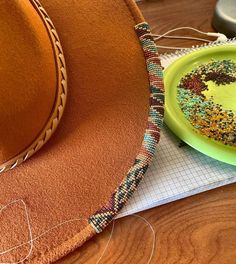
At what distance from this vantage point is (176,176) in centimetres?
45

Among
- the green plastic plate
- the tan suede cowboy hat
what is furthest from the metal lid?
the tan suede cowboy hat

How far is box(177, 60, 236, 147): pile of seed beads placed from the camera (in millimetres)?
466

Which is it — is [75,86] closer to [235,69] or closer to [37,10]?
[37,10]

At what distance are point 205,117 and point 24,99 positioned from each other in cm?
26

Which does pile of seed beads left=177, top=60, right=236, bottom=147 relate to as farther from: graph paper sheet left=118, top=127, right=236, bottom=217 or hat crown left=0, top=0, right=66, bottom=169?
hat crown left=0, top=0, right=66, bottom=169

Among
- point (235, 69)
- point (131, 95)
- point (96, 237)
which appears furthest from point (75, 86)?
point (235, 69)

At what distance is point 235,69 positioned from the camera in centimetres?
55

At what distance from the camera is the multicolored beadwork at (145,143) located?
15.6 inches

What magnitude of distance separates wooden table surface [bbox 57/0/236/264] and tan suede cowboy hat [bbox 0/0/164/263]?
3cm

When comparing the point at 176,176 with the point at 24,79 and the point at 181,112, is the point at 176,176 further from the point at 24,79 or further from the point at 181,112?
the point at 24,79

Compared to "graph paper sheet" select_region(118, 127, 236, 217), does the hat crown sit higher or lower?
higher

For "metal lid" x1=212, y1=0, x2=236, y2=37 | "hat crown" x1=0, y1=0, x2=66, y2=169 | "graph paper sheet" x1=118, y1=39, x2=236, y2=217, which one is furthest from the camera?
"metal lid" x1=212, y1=0, x2=236, y2=37

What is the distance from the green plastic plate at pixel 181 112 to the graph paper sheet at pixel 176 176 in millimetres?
18

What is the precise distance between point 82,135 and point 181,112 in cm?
16
